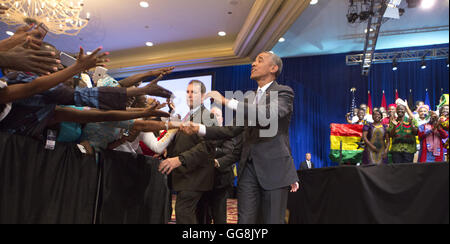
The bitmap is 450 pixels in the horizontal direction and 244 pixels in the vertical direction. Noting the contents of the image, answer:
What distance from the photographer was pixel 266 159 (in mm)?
2197

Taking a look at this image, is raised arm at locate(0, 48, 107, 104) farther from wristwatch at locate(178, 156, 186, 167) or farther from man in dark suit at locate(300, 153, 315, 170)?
man in dark suit at locate(300, 153, 315, 170)

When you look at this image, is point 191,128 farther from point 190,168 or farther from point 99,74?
point 99,74

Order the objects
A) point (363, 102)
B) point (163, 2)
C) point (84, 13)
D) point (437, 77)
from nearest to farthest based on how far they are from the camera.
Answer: point (163, 2) < point (84, 13) < point (437, 77) < point (363, 102)

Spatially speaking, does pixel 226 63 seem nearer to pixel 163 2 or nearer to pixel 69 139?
pixel 163 2

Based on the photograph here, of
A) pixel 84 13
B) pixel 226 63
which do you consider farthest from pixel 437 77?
pixel 84 13

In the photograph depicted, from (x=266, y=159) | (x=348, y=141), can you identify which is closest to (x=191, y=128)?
A: (x=266, y=159)

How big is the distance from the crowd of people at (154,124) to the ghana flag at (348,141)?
5.86 m

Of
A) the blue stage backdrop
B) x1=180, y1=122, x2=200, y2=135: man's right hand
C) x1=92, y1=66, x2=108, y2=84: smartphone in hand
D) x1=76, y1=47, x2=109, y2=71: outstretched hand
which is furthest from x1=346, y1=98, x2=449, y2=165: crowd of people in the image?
x1=76, y1=47, x2=109, y2=71: outstretched hand

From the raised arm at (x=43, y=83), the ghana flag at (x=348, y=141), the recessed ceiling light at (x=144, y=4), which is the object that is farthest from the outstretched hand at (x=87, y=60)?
the ghana flag at (x=348, y=141)

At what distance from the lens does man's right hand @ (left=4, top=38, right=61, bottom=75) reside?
5.07 ft

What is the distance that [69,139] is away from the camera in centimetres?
202

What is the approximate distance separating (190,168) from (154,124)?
0.49 meters
